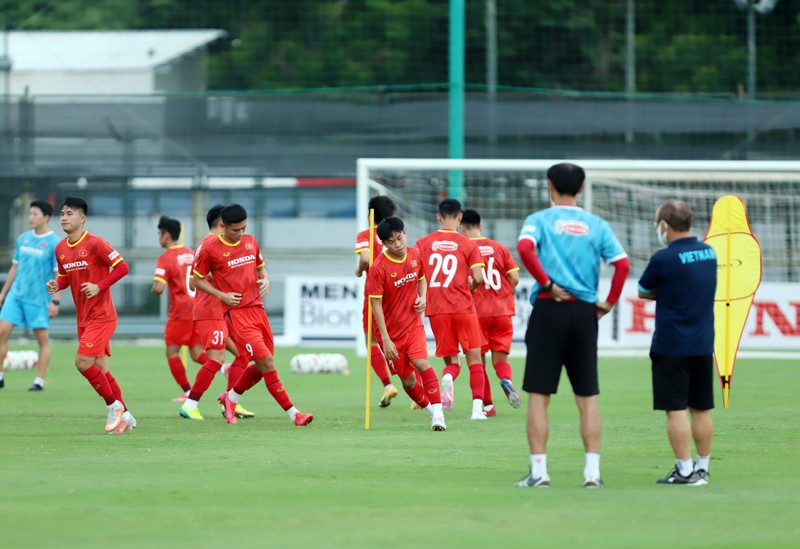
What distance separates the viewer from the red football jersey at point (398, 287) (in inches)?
449

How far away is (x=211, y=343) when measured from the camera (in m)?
12.8

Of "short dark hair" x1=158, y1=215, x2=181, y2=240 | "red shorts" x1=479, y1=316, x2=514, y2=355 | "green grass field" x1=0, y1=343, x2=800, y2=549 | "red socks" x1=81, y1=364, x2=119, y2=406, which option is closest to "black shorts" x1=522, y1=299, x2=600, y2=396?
"green grass field" x1=0, y1=343, x2=800, y2=549

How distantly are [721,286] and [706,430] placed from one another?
585cm

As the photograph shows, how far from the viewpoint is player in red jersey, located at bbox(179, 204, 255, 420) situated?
12227 millimetres

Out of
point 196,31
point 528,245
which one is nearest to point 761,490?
point 528,245

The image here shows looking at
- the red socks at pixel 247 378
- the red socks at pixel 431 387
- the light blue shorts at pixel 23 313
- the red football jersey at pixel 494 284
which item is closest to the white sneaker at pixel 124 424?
the red socks at pixel 247 378

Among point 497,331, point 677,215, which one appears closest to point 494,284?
point 497,331

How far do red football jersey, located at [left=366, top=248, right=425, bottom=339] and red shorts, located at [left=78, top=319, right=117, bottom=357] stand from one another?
7.28 feet

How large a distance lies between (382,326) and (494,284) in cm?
225

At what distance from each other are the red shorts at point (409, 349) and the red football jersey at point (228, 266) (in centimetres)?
134

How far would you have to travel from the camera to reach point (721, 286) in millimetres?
13906

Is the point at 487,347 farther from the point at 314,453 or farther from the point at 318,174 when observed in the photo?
the point at 318,174

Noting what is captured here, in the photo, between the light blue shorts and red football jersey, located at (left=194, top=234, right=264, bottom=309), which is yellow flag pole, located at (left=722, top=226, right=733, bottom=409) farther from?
the light blue shorts

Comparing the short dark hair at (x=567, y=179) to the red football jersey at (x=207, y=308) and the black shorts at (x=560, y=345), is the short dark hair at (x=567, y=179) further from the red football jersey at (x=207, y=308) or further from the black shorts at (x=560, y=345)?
the red football jersey at (x=207, y=308)
